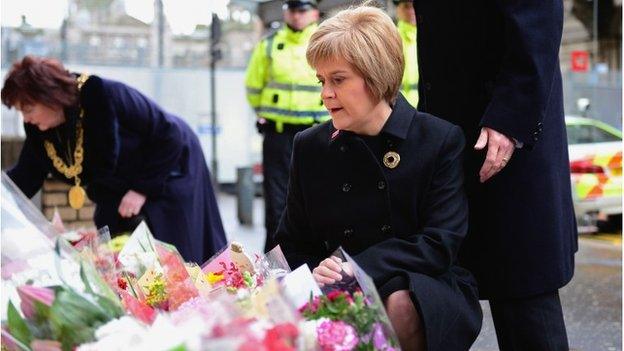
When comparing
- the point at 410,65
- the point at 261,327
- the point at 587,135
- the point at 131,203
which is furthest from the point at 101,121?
the point at 587,135

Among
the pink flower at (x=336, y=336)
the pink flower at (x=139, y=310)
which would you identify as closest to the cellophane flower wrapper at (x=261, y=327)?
the pink flower at (x=336, y=336)

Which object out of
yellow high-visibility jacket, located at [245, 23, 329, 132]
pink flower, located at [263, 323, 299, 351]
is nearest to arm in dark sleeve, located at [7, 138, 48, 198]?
yellow high-visibility jacket, located at [245, 23, 329, 132]

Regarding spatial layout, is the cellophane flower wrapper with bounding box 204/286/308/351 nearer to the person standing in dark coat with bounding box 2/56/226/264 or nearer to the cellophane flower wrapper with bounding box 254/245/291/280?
the cellophane flower wrapper with bounding box 254/245/291/280

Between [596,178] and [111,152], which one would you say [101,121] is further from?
[596,178]

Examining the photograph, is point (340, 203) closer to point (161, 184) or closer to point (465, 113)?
point (465, 113)

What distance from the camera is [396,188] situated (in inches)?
106

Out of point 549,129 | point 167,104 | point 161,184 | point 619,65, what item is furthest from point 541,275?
point 167,104

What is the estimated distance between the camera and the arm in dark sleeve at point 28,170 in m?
5.09

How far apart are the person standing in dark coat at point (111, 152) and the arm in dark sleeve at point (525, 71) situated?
8.78 ft

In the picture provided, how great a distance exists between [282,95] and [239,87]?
1680cm

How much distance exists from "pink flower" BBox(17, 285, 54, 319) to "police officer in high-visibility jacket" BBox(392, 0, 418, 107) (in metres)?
4.00

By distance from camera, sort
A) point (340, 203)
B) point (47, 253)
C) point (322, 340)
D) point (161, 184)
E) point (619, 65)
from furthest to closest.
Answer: point (619, 65)
point (161, 184)
point (340, 203)
point (47, 253)
point (322, 340)

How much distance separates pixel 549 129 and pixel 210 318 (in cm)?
147

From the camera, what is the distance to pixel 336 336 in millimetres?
2025
